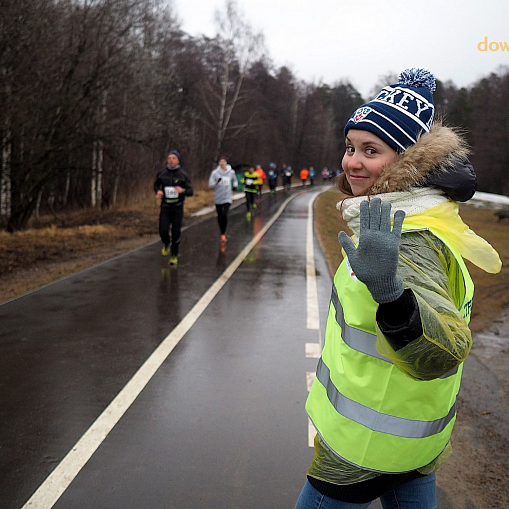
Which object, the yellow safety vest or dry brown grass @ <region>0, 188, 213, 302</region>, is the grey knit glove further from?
dry brown grass @ <region>0, 188, 213, 302</region>

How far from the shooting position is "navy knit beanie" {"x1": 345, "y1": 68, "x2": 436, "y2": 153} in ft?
6.73

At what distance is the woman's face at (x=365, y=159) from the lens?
2061 mm

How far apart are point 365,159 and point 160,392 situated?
3703mm

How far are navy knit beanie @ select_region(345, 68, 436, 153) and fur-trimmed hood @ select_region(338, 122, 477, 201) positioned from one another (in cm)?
11

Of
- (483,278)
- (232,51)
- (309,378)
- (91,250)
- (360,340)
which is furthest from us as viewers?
(232,51)

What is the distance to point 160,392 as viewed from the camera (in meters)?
5.24

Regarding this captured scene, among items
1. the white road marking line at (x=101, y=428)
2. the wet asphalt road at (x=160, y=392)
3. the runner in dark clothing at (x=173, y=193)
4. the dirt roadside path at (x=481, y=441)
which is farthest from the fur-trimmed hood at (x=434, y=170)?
the runner in dark clothing at (x=173, y=193)

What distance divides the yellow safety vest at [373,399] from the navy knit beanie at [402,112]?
417mm

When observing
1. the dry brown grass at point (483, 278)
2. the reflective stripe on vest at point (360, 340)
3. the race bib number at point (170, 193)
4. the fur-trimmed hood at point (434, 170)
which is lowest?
the dry brown grass at point (483, 278)

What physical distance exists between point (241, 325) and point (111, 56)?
13.2 metres

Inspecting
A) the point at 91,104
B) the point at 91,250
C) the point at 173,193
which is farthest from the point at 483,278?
the point at 91,104

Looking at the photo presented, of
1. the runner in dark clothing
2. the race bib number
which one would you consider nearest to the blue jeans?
the runner in dark clothing

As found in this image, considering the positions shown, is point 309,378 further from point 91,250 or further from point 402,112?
point 91,250

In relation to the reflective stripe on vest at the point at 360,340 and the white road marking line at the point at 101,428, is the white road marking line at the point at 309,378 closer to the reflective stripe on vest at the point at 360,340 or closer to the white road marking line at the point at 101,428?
the white road marking line at the point at 101,428
